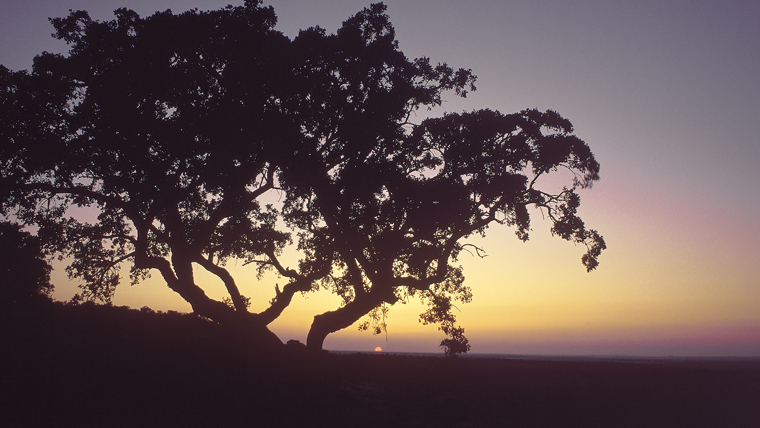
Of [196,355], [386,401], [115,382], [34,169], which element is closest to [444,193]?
[386,401]

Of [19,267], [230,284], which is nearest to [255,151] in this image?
[230,284]

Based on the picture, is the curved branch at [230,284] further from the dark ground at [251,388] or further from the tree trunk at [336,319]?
the tree trunk at [336,319]

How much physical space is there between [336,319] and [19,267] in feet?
57.7

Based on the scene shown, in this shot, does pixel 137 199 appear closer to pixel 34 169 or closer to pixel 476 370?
pixel 34 169

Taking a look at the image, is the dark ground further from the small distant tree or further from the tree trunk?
the small distant tree

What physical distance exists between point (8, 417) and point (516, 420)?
13.4 meters

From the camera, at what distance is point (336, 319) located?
68.9 ft

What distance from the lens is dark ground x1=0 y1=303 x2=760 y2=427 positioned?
443 inches

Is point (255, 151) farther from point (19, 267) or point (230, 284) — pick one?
point (19, 267)

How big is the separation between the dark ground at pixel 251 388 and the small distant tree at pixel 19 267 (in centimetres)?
190

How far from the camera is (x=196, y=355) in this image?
50.3ft

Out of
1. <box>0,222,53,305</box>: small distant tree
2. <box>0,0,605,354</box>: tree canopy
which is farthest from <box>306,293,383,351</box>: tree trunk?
<box>0,222,53,305</box>: small distant tree

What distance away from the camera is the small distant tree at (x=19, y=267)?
63.2ft

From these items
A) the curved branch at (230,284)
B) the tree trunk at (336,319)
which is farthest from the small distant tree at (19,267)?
the tree trunk at (336,319)
